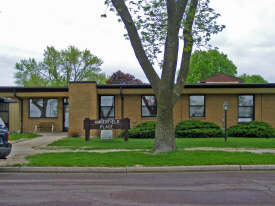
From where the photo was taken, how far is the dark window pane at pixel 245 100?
870 inches

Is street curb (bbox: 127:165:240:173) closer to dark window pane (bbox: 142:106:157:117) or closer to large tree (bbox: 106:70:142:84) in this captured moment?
dark window pane (bbox: 142:106:157:117)

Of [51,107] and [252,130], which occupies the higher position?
[51,107]

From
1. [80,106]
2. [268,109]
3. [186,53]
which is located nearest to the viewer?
[186,53]

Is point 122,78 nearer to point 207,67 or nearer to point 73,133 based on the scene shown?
point 207,67

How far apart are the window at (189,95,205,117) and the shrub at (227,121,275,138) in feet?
8.64

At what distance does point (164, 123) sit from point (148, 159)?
1.81 meters

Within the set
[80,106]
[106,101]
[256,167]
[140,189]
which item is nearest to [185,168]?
[256,167]

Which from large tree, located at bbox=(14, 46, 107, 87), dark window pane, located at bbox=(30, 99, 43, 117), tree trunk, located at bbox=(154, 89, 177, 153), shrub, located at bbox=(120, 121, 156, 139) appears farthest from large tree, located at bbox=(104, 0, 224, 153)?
large tree, located at bbox=(14, 46, 107, 87)

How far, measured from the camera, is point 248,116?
72.7 ft

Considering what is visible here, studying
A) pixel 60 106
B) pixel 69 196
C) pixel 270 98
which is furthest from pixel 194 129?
pixel 69 196

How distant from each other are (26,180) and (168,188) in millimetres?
4010

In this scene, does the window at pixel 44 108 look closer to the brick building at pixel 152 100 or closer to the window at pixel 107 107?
the brick building at pixel 152 100

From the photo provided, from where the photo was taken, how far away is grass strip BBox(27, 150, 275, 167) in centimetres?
955

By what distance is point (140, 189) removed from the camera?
6938mm
